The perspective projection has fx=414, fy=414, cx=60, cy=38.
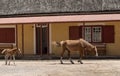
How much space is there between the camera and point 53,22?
26297mm

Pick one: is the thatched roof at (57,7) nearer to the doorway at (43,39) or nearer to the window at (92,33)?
the doorway at (43,39)

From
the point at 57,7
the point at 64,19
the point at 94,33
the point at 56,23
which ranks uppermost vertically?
the point at 57,7

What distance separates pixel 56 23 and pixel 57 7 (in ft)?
9.14

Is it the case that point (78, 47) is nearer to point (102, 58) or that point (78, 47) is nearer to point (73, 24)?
point (102, 58)

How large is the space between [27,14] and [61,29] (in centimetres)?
314

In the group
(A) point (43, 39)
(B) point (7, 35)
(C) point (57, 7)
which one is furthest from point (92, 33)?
(B) point (7, 35)

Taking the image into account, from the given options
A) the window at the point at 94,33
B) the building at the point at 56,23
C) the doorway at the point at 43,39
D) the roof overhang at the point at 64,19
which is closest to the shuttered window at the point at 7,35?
the building at the point at 56,23

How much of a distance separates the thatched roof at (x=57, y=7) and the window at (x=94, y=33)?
156 centimetres

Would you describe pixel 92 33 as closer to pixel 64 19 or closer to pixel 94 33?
pixel 94 33

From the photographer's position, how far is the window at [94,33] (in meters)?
27.0

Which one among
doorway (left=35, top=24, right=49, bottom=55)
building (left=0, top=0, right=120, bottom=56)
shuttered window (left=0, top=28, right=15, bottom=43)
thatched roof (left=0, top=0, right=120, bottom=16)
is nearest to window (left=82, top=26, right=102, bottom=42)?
building (left=0, top=0, right=120, bottom=56)

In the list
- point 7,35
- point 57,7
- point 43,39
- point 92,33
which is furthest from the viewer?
point 57,7

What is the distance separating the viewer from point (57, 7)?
29.5m

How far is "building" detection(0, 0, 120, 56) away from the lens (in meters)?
26.9
